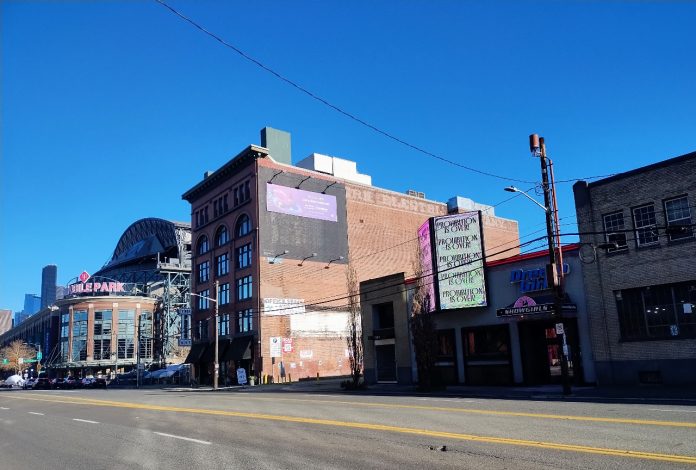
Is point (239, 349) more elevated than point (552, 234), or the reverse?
point (552, 234)

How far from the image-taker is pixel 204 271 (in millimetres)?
67875

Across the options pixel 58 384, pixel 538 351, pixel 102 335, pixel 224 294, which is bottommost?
pixel 58 384

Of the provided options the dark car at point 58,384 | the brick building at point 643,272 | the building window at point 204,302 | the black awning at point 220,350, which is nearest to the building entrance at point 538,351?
the brick building at point 643,272

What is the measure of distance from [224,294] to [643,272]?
4528cm

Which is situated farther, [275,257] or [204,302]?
[204,302]

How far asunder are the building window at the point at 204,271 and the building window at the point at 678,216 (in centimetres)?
5117

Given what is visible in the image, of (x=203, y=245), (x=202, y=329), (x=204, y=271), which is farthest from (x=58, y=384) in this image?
(x=203, y=245)

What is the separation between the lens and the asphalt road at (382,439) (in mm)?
9477

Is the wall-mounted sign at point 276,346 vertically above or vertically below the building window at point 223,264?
below

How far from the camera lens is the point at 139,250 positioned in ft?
376

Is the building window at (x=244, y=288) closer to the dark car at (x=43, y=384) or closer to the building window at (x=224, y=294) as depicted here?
the building window at (x=224, y=294)

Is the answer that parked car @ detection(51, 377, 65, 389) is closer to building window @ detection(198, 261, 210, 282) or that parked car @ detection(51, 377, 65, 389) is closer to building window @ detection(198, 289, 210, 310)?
building window @ detection(198, 289, 210, 310)

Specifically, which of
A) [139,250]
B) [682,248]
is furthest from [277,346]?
[139,250]

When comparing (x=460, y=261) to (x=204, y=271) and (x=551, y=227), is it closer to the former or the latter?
(x=551, y=227)
